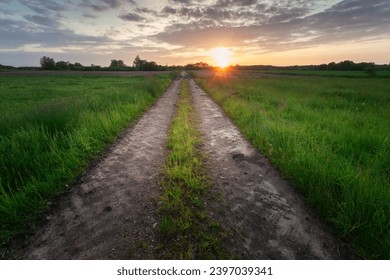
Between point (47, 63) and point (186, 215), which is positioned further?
point (47, 63)

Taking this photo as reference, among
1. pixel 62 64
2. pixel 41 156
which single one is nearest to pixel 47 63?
pixel 62 64

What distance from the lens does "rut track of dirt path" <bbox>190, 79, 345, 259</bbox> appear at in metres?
2.64

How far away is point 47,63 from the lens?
350 feet

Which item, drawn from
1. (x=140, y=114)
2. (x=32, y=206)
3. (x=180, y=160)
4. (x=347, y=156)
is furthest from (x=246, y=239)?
(x=140, y=114)

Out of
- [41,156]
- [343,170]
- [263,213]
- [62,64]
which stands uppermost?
[62,64]

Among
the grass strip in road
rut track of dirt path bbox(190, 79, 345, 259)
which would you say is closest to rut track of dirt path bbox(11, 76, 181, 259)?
the grass strip in road

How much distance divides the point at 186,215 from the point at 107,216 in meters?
1.21

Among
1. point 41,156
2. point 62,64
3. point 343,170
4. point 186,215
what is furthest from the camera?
point 62,64

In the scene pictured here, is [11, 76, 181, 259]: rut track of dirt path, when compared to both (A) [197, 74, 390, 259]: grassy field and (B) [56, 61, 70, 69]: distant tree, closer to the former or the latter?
(A) [197, 74, 390, 259]: grassy field

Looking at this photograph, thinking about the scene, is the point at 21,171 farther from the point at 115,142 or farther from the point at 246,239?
the point at 246,239

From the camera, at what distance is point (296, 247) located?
267cm

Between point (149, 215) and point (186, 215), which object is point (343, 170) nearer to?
point (186, 215)

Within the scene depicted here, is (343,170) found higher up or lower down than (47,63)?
lower down

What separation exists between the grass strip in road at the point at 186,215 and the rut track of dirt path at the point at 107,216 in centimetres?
20
